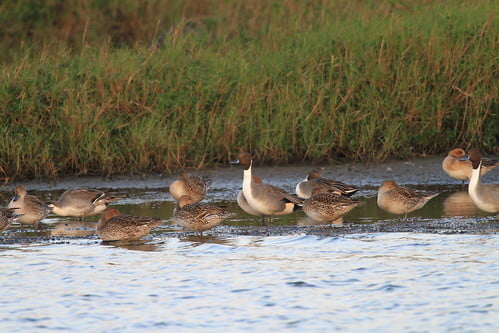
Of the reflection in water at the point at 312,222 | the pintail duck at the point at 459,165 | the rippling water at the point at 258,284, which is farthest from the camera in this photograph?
the pintail duck at the point at 459,165

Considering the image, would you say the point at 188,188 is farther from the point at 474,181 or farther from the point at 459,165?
the point at 459,165

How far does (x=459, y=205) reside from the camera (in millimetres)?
11930

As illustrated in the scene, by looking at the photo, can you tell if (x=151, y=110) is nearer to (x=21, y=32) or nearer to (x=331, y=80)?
(x=331, y=80)

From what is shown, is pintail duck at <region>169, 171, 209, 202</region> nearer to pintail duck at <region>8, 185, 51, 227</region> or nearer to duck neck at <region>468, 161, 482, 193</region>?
pintail duck at <region>8, 185, 51, 227</region>

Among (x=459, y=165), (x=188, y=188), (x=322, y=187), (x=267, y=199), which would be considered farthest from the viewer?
(x=459, y=165)

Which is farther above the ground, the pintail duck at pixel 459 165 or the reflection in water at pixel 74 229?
the pintail duck at pixel 459 165

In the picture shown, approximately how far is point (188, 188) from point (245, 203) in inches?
41.3

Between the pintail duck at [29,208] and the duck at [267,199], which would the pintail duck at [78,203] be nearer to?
the pintail duck at [29,208]

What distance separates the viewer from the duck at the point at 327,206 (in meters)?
Answer: 10.9

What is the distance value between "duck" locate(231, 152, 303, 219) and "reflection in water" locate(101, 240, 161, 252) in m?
1.44

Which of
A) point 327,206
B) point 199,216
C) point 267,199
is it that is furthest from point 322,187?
point 199,216

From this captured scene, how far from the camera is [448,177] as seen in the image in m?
13.8

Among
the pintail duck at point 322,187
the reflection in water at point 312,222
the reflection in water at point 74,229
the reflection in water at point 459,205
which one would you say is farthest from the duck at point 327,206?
the reflection in water at point 74,229

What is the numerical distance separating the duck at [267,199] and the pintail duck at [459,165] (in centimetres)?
271
